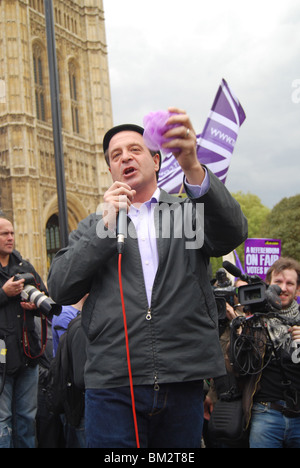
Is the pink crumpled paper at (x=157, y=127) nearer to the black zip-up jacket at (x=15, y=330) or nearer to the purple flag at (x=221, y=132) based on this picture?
the black zip-up jacket at (x=15, y=330)

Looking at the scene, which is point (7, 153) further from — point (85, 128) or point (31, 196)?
point (85, 128)

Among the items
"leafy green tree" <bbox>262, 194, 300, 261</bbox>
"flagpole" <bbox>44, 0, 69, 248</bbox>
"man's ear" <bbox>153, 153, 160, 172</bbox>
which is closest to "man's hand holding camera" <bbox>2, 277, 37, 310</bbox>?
"flagpole" <bbox>44, 0, 69, 248</bbox>

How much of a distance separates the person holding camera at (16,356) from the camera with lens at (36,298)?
45 millimetres

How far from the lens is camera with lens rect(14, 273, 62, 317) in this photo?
9.95ft

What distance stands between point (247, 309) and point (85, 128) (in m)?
33.1

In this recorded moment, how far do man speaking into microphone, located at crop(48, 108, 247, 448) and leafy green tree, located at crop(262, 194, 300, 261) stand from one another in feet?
85.5

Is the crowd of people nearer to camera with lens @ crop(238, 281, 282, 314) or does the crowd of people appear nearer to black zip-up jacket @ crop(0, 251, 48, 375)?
camera with lens @ crop(238, 281, 282, 314)

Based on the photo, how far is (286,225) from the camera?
28.7 m

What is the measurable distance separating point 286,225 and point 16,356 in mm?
26974

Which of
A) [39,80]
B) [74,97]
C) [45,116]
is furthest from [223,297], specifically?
[74,97]

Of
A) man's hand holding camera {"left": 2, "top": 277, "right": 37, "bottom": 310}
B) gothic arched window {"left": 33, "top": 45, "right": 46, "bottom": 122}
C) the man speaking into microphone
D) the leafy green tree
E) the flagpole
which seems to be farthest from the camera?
gothic arched window {"left": 33, "top": 45, "right": 46, "bottom": 122}

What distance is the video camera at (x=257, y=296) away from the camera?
2652 millimetres

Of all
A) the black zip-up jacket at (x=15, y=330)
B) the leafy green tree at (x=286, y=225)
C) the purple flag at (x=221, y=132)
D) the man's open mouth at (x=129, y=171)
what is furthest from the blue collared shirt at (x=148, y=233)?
the leafy green tree at (x=286, y=225)
